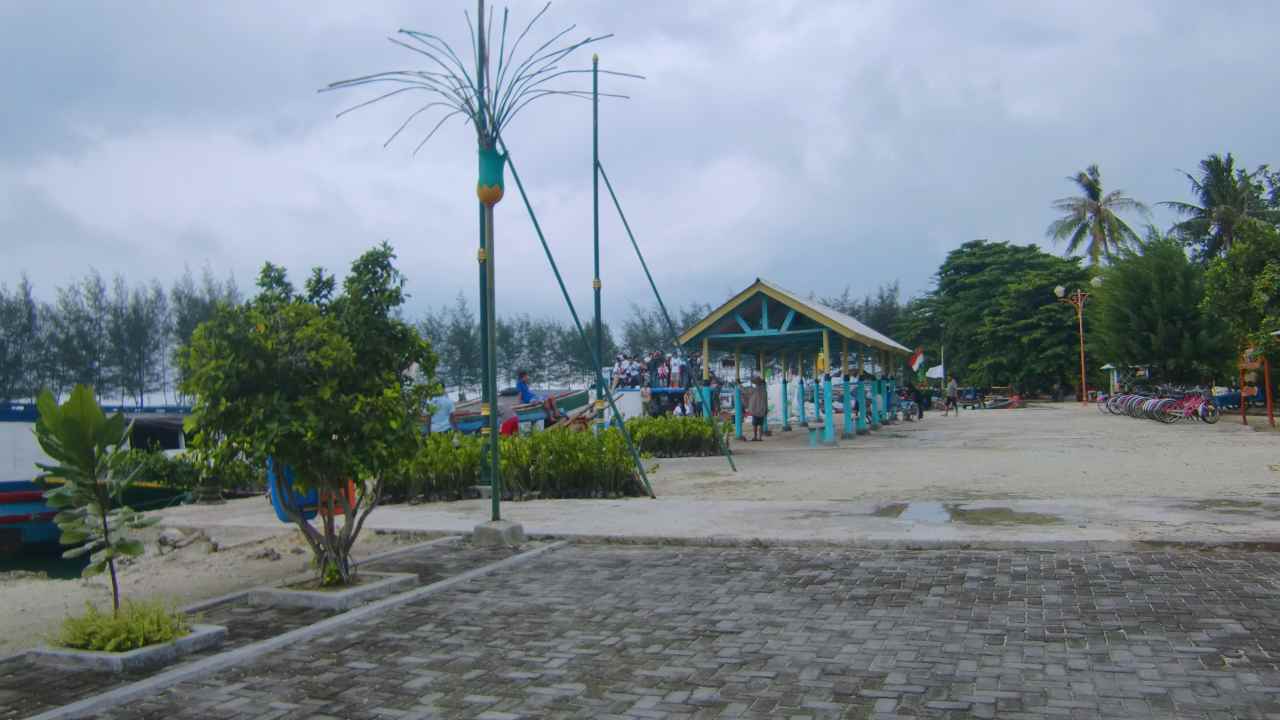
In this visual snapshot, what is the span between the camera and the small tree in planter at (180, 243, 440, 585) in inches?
232

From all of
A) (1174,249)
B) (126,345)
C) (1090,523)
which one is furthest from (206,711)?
(126,345)

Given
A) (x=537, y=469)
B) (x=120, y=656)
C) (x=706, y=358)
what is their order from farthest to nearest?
(x=706, y=358) < (x=537, y=469) < (x=120, y=656)

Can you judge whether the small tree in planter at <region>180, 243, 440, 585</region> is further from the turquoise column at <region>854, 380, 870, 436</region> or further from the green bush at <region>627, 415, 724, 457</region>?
the turquoise column at <region>854, 380, 870, 436</region>

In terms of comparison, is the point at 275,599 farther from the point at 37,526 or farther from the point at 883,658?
the point at 37,526

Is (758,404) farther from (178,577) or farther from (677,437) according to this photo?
(178,577)

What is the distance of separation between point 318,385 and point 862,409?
859 inches

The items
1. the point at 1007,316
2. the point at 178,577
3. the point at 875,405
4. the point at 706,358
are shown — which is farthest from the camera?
the point at 1007,316

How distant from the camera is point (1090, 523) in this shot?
27.6 feet

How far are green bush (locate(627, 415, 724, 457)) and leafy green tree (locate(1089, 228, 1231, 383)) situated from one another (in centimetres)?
2289

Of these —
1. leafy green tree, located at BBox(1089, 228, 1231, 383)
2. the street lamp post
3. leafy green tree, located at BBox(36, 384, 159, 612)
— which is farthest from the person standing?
the street lamp post

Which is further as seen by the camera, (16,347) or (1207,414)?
(16,347)

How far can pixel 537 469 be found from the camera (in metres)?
12.4

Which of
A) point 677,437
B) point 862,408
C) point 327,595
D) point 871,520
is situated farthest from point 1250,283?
point 327,595

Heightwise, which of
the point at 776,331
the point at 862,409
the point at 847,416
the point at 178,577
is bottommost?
the point at 178,577
